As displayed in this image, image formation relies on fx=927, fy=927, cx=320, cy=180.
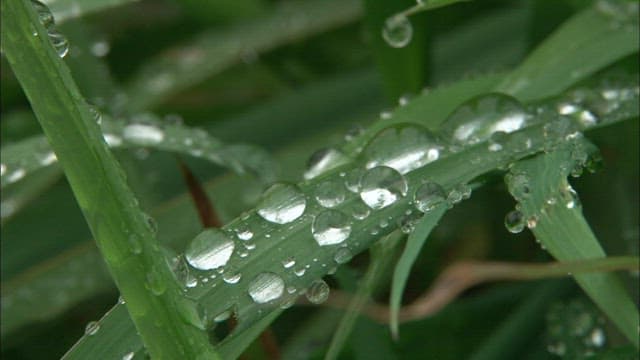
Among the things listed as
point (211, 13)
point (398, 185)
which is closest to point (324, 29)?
point (211, 13)

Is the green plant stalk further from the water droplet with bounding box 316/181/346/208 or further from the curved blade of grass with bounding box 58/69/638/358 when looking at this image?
the water droplet with bounding box 316/181/346/208

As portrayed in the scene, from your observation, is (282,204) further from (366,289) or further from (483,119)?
(483,119)

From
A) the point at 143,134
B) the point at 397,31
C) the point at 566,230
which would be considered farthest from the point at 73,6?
the point at 566,230

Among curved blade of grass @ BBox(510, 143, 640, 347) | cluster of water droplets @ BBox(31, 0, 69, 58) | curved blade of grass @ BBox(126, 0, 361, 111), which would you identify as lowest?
curved blade of grass @ BBox(510, 143, 640, 347)

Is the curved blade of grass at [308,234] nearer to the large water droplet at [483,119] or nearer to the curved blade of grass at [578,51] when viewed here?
the large water droplet at [483,119]

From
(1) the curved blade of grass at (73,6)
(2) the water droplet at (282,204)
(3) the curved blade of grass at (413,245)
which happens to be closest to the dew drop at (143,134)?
(1) the curved blade of grass at (73,6)

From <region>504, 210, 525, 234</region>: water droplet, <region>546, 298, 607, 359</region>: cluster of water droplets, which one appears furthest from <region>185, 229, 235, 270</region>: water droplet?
<region>546, 298, 607, 359</region>: cluster of water droplets
